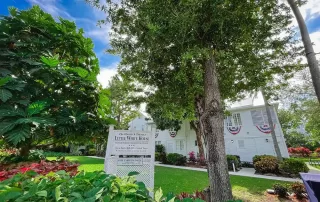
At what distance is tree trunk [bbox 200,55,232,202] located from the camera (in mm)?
3455

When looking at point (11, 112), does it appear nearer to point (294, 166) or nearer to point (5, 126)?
point (5, 126)

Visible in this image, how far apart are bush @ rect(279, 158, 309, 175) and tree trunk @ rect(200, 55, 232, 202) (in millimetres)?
8493

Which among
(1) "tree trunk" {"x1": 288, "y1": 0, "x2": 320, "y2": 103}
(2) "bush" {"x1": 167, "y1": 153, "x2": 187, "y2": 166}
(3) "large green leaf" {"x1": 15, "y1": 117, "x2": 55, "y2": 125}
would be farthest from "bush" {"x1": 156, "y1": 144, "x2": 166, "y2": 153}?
(3) "large green leaf" {"x1": 15, "y1": 117, "x2": 55, "y2": 125}

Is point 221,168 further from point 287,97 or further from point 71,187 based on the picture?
point 287,97

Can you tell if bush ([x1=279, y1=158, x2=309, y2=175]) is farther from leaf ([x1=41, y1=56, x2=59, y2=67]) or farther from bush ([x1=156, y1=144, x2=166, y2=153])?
bush ([x1=156, y1=144, x2=166, y2=153])

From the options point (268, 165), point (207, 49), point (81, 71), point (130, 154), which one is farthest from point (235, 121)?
point (81, 71)

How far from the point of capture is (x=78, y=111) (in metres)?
3.10

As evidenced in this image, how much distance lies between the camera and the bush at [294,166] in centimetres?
902

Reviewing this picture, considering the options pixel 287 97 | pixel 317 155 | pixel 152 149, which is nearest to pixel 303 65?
pixel 152 149

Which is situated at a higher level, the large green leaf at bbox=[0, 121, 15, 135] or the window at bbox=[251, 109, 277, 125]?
the window at bbox=[251, 109, 277, 125]

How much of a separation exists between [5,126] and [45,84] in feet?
3.16

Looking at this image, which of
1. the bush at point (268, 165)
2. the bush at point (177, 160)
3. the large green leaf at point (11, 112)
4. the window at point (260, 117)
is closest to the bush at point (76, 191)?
the large green leaf at point (11, 112)

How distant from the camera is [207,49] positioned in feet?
11.5

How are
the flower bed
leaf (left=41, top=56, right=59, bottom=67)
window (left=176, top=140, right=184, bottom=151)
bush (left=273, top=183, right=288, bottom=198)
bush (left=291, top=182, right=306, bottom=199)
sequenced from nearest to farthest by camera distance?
the flower bed, leaf (left=41, top=56, right=59, bottom=67), bush (left=291, top=182, right=306, bottom=199), bush (left=273, top=183, right=288, bottom=198), window (left=176, top=140, right=184, bottom=151)
